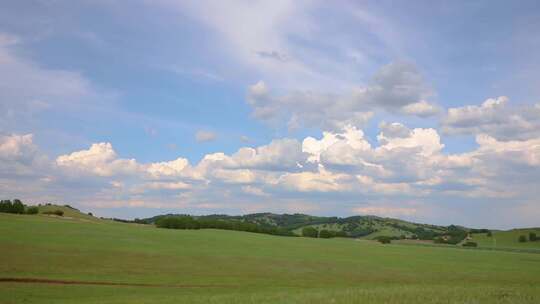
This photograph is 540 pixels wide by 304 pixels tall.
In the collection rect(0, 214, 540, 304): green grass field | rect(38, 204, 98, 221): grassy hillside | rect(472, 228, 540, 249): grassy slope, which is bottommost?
rect(0, 214, 540, 304): green grass field

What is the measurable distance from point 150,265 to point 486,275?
39.9 meters

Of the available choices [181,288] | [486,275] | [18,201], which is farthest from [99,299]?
[18,201]

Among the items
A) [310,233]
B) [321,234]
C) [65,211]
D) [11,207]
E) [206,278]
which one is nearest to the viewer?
[206,278]

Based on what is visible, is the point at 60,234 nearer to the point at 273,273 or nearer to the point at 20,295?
the point at 273,273

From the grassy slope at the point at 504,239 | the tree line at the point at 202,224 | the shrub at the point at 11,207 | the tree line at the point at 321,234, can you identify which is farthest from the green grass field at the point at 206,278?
the grassy slope at the point at 504,239

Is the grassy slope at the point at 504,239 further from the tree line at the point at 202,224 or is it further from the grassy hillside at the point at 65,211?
the grassy hillside at the point at 65,211

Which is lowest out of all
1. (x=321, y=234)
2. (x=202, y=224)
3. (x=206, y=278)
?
(x=206, y=278)

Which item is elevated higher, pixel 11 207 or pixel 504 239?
pixel 11 207

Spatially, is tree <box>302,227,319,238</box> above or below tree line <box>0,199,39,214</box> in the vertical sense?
below

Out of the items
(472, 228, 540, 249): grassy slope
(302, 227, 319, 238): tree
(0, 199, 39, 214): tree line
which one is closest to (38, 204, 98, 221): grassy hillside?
(0, 199, 39, 214): tree line

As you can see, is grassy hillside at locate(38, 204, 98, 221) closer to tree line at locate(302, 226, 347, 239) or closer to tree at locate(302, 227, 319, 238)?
tree at locate(302, 227, 319, 238)

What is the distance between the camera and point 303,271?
5800 cm

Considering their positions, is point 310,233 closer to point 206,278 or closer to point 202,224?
point 202,224

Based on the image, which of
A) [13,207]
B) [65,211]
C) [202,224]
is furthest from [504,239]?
[13,207]
